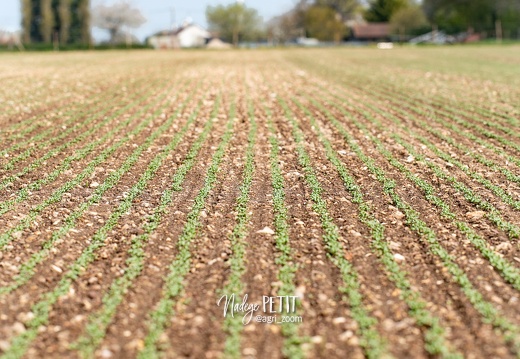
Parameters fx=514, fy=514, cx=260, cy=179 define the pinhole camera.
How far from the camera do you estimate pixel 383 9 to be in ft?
346

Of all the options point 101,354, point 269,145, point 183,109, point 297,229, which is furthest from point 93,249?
point 183,109

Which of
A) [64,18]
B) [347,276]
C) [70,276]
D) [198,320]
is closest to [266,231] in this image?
[347,276]

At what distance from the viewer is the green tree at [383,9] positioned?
102 m

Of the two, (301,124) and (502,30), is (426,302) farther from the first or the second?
(502,30)

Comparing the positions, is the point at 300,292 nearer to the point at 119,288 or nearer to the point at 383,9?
the point at 119,288

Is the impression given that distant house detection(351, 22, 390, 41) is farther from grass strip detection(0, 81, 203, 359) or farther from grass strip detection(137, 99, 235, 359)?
grass strip detection(137, 99, 235, 359)

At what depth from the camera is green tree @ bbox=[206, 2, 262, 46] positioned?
105 m

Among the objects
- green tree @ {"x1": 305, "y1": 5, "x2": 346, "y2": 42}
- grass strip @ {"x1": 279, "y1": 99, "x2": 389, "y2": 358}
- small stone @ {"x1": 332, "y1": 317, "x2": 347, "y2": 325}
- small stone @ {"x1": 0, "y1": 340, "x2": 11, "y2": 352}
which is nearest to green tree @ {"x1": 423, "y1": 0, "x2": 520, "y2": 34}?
green tree @ {"x1": 305, "y1": 5, "x2": 346, "y2": 42}

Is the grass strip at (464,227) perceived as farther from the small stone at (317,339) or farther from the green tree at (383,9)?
the green tree at (383,9)

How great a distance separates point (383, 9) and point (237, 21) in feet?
98.4

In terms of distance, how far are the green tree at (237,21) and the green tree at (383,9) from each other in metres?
23.6

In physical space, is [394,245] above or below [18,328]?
above

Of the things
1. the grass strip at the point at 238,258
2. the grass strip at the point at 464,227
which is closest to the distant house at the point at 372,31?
the grass strip at the point at 464,227

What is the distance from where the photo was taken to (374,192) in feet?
25.8
